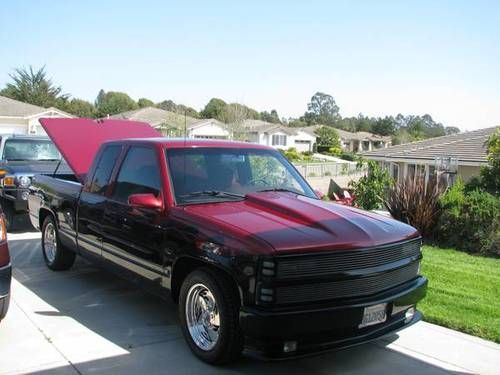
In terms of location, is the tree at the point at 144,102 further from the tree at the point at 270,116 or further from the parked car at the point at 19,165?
the parked car at the point at 19,165

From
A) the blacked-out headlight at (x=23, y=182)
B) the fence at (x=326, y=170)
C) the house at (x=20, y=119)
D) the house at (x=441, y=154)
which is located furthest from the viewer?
the house at (x=20, y=119)

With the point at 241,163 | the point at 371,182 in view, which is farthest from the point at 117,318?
the point at 371,182

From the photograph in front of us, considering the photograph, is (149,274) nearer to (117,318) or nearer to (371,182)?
(117,318)

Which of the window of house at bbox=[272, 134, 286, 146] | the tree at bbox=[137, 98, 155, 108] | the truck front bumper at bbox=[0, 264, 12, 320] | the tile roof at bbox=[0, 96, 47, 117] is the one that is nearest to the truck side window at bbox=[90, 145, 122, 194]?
the truck front bumper at bbox=[0, 264, 12, 320]

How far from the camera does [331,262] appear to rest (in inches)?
163

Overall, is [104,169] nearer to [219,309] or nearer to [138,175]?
[138,175]

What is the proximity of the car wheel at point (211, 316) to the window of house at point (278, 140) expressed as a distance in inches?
2977

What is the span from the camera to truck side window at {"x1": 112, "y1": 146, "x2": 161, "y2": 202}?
5.37 metres

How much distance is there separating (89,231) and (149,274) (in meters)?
1.53

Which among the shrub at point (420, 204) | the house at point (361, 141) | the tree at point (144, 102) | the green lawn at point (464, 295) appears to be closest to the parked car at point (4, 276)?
the green lawn at point (464, 295)

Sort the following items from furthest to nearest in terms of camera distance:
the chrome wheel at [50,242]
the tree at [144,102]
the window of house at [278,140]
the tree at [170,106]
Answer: the tree at [144,102]
the window of house at [278,140]
the tree at [170,106]
the chrome wheel at [50,242]

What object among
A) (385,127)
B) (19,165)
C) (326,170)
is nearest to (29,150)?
(19,165)

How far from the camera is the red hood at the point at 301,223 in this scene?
13.6 ft

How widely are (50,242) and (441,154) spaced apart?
30068 mm
